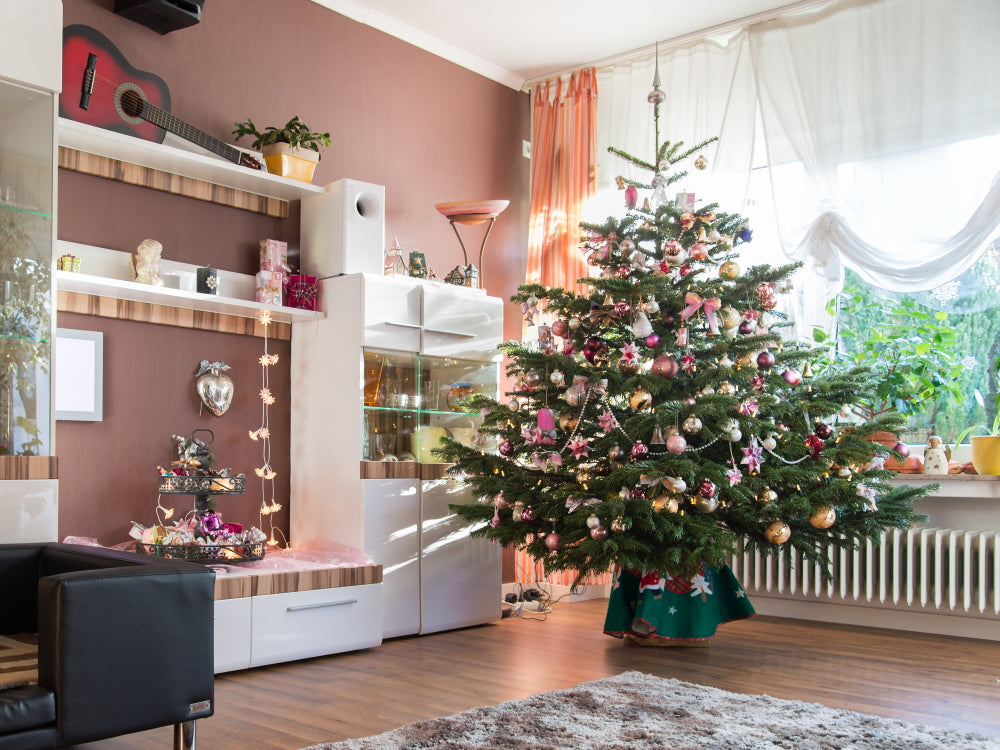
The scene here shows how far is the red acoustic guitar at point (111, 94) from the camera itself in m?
3.28

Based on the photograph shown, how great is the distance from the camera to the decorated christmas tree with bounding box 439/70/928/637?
3307 millimetres

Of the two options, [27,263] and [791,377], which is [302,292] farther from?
[791,377]

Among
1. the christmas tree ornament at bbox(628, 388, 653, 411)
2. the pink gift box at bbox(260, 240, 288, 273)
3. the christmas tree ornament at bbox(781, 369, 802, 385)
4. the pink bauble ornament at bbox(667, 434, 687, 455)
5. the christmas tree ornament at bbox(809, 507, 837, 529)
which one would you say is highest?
the pink gift box at bbox(260, 240, 288, 273)

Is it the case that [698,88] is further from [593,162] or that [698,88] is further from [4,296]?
[4,296]

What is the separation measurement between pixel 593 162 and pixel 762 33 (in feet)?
3.71

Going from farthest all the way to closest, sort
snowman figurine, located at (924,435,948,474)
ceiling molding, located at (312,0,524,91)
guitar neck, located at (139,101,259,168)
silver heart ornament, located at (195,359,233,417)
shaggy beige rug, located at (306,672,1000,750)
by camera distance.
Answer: ceiling molding, located at (312,0,524,91), snowman figurine, located at (924,435,948,474), silver heart ornament, located at (195,359,233,417), guitar neck, located at (139,101,259,168), shaggy beige rug, located at (306,672,1000,750)

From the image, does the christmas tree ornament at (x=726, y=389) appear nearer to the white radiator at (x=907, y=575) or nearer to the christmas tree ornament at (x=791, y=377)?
the christmas tree ornament at (x=791, y=377)

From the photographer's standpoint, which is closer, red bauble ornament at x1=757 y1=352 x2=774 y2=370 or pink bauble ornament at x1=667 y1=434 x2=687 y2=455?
pink bauble ornament at x1=667 y1=434 x2=687 y2=455

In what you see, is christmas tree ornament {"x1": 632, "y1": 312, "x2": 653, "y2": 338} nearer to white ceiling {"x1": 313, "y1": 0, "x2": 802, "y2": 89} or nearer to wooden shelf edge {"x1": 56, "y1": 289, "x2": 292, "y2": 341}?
wooden shelf edge {"x1": 56, "y1": 289, "x2": 292, "y2": 341}

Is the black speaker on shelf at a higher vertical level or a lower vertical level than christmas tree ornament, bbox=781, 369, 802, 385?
higher

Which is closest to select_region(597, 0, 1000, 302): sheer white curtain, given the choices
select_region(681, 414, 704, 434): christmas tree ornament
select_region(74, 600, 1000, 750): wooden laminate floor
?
select_region(681, 414, 704, 434): christmas tree ornament

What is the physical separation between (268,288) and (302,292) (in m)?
0.21

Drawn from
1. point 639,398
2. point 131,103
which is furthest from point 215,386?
point 639,398

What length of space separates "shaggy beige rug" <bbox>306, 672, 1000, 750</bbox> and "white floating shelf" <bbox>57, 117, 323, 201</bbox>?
2295mm
